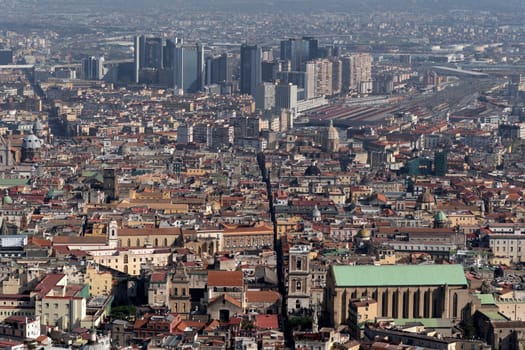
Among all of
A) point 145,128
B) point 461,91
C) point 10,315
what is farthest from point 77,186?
point 461,91

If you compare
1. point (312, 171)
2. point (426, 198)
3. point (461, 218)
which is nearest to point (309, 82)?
point (312, 171)

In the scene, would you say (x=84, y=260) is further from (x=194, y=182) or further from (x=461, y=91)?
(x=461, y=91)

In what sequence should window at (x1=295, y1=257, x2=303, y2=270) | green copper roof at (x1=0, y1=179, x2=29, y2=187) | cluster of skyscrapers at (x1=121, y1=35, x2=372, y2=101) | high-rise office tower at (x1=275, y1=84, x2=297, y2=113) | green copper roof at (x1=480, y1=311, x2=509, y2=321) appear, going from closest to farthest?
green copper roof at (x1=480, y1=311, x2=509, y2=321) → window at (x1=295, y1=257, x2=303, y2=270) → green copper roof at (x1=0, y1=179, x2=29, y2=187) → high-rise office tower at (x1=275, y1=84, x2=297, y2=113) → cluster of skyscrapers at (x1=121, y1=35, x2=372, y2=101)

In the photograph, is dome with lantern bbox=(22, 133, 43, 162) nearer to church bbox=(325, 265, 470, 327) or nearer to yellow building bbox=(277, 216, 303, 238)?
yellow building bbox=(277, 216, 303, 238)

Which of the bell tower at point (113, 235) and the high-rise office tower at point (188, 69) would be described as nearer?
the bell tower at point (113, 235)

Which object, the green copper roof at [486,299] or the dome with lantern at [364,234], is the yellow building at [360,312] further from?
the dome with lantern at [364,234]

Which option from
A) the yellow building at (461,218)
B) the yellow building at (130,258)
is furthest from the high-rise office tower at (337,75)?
the yellow building at (130,258)

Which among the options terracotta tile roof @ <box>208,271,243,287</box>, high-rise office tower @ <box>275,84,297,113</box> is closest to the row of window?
terracotta tile roof @ <box>208,271,243,287</box>
